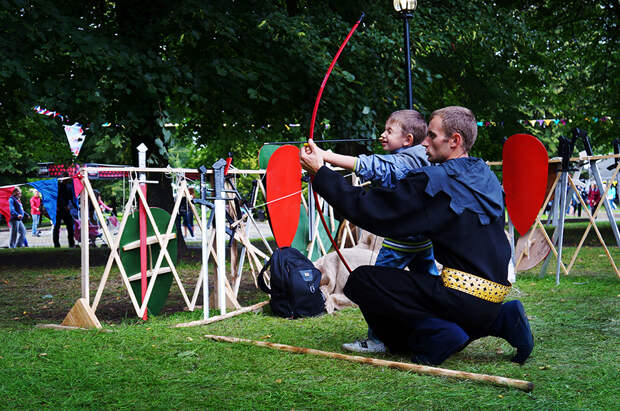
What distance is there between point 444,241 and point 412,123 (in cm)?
100

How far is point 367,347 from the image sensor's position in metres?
3.92

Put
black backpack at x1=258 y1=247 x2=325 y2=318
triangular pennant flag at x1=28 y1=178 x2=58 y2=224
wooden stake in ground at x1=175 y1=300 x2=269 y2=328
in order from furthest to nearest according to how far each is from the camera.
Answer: triangular pennant flag at x1=28 y1=178 x2=58 y2=224 → black backpack at x1=258 y1=247 x2=325 y2=318 → wooden stake in ground at x1=175 y1=300 x2=269 y2=328

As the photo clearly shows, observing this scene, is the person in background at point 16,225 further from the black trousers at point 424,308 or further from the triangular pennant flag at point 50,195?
the black trousers at point 424,308

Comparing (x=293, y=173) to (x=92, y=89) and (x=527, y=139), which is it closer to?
(x=527, y=139)

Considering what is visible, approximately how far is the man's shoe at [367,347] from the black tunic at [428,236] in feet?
1.19

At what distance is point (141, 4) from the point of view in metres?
9.04

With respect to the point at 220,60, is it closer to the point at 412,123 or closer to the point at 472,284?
the point at 412,123

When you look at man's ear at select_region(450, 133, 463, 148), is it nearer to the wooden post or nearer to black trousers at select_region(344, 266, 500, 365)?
black trousers at select_region(344, 266, 500, 365)

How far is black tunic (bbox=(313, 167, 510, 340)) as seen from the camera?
10.9 ft

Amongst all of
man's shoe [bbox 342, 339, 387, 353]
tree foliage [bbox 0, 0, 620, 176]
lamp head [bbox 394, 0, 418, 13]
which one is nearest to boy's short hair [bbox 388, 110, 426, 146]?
man's shoe [bbox 342, 339, 387, 353]

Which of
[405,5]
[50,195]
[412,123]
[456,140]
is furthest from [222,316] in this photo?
[50,195]

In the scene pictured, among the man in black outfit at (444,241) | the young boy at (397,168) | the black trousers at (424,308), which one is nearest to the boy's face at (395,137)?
the young boy at (397,168)

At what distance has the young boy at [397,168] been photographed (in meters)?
3.76

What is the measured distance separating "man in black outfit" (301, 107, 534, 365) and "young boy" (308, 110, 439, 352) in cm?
31
